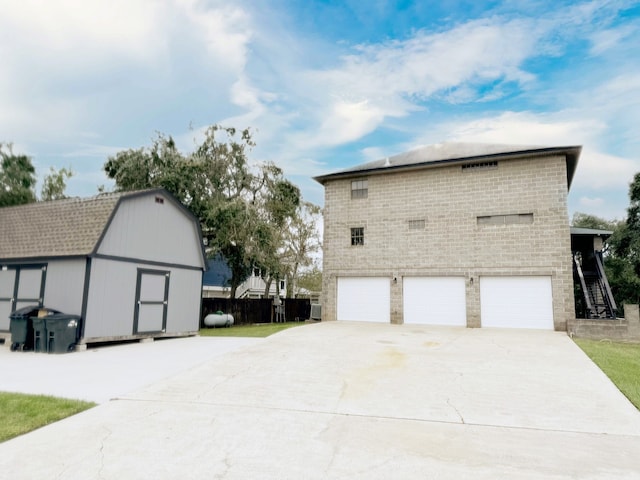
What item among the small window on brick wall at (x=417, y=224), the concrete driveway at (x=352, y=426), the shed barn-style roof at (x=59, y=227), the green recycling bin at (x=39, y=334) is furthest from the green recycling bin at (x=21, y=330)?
the small window on brick wall at (x=417, y=224)

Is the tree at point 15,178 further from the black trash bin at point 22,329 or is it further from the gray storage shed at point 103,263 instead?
the black trash bin at point 22,329

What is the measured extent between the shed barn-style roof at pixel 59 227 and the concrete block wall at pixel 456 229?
31.2 ft

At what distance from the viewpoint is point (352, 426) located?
4.74 m

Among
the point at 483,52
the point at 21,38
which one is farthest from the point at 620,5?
the point at 21,38

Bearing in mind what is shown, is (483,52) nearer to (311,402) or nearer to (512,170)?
(512,170)

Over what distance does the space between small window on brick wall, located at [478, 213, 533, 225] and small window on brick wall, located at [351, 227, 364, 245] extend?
18.0 ft

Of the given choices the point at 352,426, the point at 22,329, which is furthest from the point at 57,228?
the point at 352,426

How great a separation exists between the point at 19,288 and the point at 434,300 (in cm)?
1542

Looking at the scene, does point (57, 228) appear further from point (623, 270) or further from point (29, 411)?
point (623, 270)

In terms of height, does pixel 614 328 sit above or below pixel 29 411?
above

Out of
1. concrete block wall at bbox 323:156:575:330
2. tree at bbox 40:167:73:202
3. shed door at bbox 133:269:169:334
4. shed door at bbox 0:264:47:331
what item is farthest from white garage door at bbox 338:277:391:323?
tree at bbox 40:167:73:202

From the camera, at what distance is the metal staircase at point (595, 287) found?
51.7 feet

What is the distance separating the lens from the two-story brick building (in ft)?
51.3

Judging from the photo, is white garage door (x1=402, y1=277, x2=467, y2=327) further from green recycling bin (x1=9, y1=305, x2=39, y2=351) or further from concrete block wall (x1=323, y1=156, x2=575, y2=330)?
green recycling bin (x1=9, y1=305, x2=39, y2=351)
